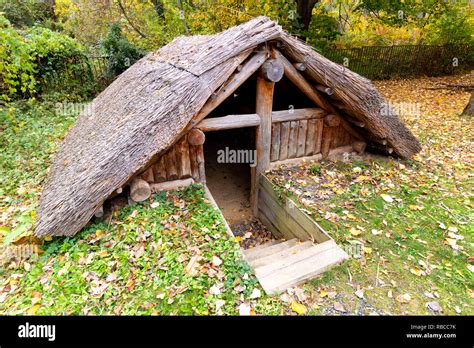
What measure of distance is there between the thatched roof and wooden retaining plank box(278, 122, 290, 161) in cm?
110

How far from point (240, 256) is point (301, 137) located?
3317 millimetres

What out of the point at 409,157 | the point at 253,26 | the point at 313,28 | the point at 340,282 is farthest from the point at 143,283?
the point at 313,28

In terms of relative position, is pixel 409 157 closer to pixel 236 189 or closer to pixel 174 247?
pixel 236 189

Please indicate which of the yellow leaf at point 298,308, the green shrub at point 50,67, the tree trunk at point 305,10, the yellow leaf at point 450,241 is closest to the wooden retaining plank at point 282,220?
the yellow leaf at point 298,308

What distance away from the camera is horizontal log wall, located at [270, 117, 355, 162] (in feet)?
19.5

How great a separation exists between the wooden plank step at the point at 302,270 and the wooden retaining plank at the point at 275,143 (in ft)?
8.52

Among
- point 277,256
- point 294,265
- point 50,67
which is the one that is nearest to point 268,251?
point 277,256

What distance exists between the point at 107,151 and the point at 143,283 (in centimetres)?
227

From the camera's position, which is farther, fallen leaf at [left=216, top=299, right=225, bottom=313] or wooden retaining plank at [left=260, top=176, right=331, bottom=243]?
wooden retaining plank at [left=260, top=176, right=331, bottom=243]

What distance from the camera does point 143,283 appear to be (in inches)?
138

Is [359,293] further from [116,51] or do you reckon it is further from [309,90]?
[116,51]

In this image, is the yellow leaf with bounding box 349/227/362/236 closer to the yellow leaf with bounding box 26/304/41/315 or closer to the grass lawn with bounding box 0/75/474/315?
the grass lawn with bounding box 0/75/474/315

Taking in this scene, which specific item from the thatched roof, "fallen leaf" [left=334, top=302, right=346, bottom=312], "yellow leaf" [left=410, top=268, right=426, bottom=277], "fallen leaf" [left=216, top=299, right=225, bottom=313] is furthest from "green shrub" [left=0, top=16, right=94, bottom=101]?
"yellow leaf" [left=410, top=268, right=426, bottom=277]

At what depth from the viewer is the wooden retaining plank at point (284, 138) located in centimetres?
590
